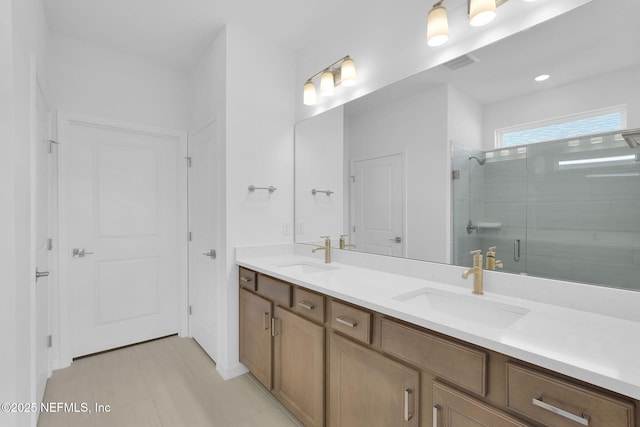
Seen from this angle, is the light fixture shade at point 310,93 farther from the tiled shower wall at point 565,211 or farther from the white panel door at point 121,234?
the white panel door at point 121,234

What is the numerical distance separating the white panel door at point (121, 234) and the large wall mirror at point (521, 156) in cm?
205

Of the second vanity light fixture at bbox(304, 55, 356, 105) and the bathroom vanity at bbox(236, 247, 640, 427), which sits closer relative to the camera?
the bathroom vanity at bbox(236, 247, 640, 427)

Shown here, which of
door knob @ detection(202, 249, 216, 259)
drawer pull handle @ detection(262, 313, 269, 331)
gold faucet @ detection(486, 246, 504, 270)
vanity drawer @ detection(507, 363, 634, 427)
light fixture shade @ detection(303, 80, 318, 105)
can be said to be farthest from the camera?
door knob @ detection(202, 249, 216, 259)

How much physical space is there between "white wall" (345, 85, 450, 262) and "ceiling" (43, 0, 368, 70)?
839mm

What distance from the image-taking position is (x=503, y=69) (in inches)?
53.1

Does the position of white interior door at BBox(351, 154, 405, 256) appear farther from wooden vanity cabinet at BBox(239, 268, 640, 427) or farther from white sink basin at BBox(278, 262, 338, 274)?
wooden vanity cabinet at BBox(239, 268, 640, 427)

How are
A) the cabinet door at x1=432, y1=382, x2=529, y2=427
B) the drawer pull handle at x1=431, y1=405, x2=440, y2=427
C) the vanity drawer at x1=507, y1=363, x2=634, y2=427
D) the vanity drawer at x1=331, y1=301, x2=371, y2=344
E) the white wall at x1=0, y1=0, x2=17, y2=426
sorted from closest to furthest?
the vanity drawer at x1=507, y1=363, x2=634, y2=427 → the cabinet door at x1=432, y1=382, x2=529, y2=427 → the drawer pull handle at x1=431, y1=405, x2=440, y2=427 → the white wall at x1=0, y1=0, x2=17, y2=426 → the vanity drawer at x1=331, y1=301, x2=371, y2=344

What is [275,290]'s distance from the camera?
1816 mm

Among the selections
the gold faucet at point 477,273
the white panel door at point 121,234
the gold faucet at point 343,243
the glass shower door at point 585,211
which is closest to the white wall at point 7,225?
the white panel door at point 121,234

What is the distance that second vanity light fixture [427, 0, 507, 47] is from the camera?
50.6 inches

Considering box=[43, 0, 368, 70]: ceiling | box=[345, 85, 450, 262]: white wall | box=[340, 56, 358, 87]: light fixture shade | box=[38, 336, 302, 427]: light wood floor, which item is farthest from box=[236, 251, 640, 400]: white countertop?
box=[43, 0, 368, 70]: ceiling

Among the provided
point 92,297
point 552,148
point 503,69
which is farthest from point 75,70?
point 552,148

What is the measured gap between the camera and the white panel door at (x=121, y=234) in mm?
2508

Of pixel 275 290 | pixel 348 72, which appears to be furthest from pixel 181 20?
pixel 275 290
